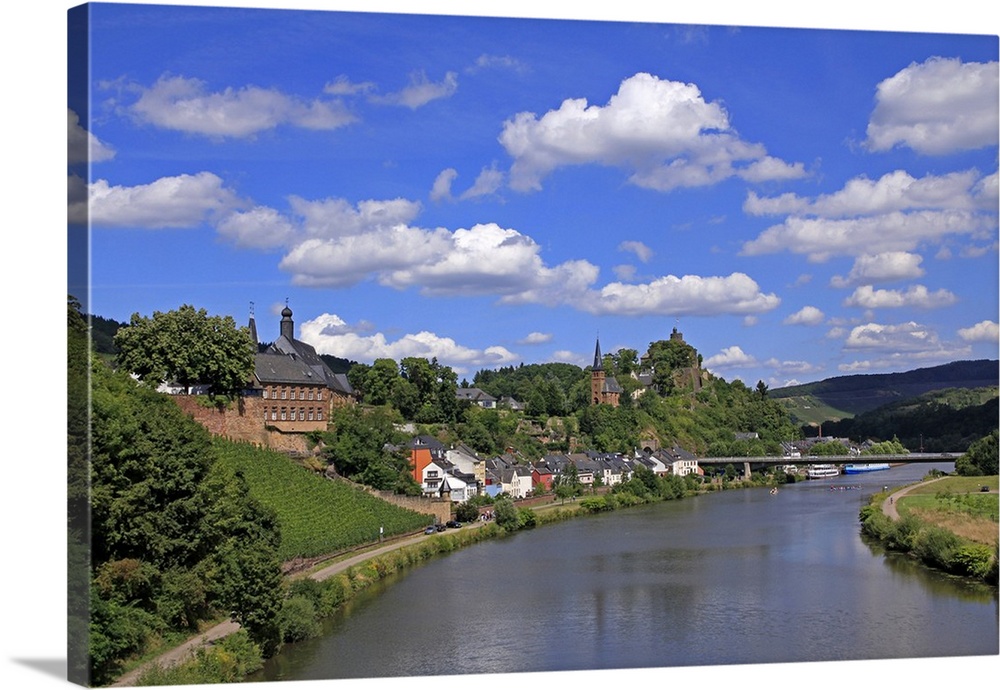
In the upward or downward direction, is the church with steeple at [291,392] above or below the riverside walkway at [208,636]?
above

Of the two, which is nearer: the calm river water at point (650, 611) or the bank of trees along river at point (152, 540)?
the bank of trees along river at point (152, 540)

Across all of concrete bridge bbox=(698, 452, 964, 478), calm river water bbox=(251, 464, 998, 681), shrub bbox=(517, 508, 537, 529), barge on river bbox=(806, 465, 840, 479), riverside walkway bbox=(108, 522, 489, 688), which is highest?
concrete bridge bbox=(698, 452, 964, 478)

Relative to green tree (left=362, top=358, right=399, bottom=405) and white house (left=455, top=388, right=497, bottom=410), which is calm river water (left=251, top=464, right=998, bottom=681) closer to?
green tree (left=362, top=358, right=399, bottom=405)

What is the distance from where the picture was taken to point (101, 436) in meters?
9.83

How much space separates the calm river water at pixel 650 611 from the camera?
9812 millimetres

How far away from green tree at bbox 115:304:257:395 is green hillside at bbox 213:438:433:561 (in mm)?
1249

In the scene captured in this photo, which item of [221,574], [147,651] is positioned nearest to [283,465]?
[221,574]

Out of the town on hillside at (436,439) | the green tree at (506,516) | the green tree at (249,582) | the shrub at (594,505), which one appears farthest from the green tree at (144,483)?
the shrub at (594,505)

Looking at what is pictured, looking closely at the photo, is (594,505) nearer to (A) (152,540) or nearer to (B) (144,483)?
(A) (152,540)

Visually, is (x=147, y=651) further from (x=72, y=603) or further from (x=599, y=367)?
(x=599, y=367)

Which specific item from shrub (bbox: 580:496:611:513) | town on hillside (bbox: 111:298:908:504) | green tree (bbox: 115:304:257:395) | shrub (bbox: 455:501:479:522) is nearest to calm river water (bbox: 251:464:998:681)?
shrub (bbox: 455:501:479:522)

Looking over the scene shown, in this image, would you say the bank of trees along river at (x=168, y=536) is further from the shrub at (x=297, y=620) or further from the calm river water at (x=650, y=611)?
the calm river water at (x=650, y=611)

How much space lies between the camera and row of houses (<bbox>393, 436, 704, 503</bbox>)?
25.1 meters

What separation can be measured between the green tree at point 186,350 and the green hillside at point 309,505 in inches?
49.2
